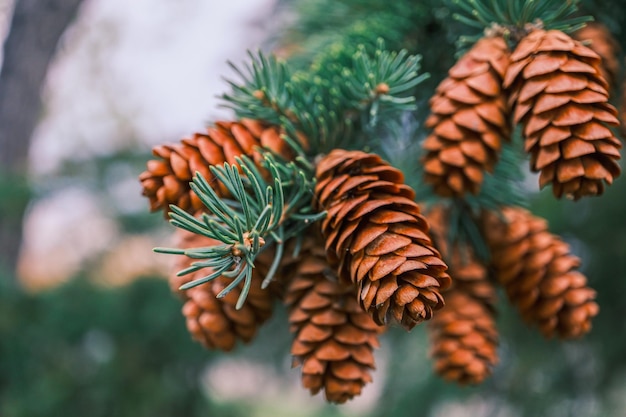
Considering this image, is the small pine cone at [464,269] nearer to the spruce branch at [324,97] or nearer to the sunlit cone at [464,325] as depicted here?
the sunlit cone at [464,325]

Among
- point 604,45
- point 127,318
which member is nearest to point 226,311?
point 604,45

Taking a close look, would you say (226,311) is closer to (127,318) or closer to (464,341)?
(464,341)

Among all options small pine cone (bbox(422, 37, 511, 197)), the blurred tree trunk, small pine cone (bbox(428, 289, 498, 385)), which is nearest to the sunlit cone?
small pine cone (bbox(428, 289, 498, 385))

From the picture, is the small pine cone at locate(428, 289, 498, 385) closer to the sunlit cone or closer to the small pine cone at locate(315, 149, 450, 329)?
the sunlit cone

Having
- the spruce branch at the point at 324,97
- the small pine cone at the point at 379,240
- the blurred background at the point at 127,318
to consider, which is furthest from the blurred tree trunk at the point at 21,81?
the small pine cone at the point at 379,240

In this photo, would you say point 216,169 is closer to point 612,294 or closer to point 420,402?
point 612,294
